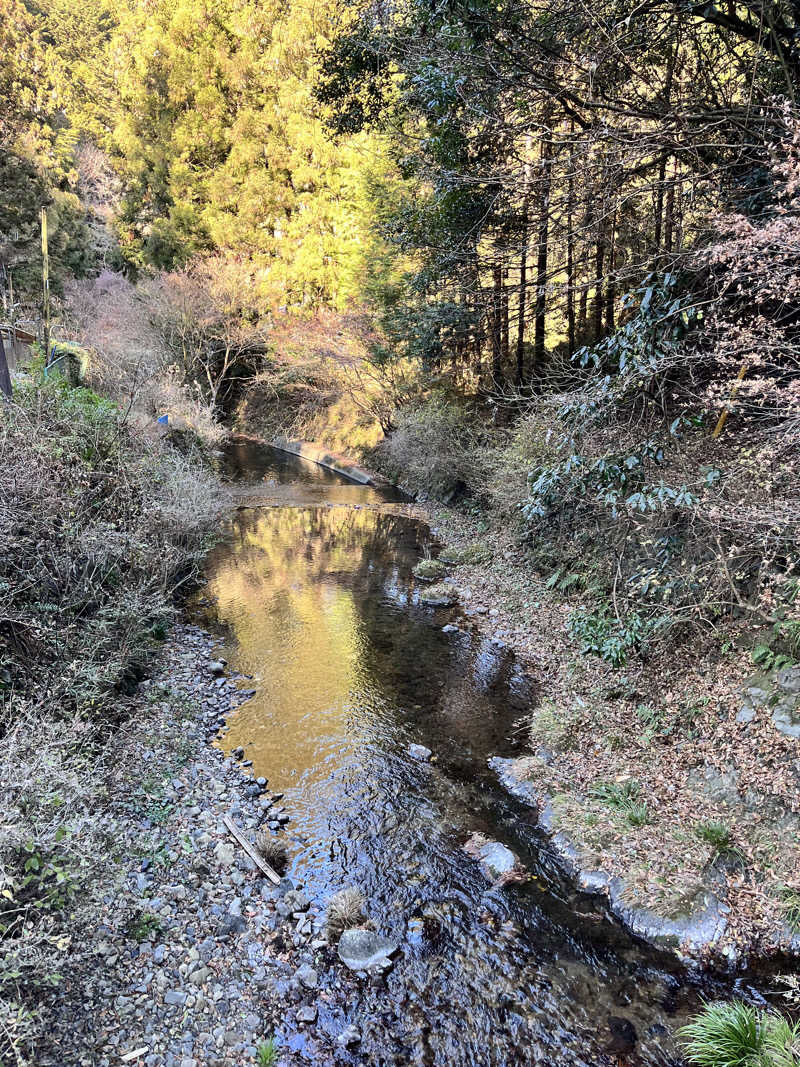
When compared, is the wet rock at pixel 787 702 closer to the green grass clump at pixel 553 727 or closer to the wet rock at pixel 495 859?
the green grass clump at pixel 553 727

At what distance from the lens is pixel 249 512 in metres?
17.5

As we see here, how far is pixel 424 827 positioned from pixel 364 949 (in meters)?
1.40

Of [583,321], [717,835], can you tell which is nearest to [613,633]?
[717,835]

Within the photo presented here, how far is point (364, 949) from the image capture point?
436cm

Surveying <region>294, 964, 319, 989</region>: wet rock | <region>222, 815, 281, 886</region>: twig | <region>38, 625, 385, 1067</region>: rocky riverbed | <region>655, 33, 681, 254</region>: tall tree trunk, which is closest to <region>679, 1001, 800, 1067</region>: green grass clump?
<region>38, 625, 385, 1067</region>: rocky riverbed

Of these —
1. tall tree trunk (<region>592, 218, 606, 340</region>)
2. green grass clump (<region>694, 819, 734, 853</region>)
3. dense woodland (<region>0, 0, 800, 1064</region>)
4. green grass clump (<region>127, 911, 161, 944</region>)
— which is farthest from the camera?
tall tree trunk (<region>592, 218, 606, 340</region>)

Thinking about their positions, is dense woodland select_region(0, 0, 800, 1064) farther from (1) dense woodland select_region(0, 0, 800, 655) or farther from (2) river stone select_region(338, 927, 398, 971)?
(2) river stone select_region(338, 927, 398, 971)

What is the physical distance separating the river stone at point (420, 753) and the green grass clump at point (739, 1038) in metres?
3.31

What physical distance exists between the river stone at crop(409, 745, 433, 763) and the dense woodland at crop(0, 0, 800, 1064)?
2.32 meters

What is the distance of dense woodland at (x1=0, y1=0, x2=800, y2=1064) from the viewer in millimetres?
5555

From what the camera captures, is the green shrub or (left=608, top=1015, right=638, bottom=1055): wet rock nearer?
(left=608, top=1015, right=638, bottom=1055): wet rock

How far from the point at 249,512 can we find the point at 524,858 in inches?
544

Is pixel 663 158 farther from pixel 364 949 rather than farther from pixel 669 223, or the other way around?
pixel 364 949

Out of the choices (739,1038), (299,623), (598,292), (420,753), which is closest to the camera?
(739,1038)
